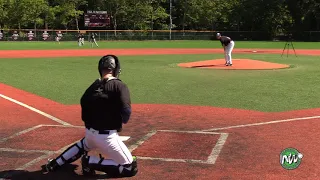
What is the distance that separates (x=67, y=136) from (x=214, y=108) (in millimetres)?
4165

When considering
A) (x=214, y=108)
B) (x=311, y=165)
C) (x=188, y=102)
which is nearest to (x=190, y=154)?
(x=311, y=165)

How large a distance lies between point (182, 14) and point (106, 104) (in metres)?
75.6

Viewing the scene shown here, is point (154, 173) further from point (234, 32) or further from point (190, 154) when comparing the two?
point (234, 32)

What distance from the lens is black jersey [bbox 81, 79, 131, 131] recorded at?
513 cm

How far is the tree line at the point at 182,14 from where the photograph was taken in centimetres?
6575

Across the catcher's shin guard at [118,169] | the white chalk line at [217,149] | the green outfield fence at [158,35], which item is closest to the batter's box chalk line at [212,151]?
the white chalk line at [217,149]

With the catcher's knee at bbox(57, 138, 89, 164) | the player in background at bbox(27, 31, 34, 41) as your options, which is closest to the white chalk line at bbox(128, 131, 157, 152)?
the catcher's knee at bbox(57, 138, 89, 164)

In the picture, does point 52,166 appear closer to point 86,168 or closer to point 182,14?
point 86,168

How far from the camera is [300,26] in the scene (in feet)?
217

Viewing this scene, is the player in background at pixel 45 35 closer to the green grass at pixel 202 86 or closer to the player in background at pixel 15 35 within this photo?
the player in background at pixel 15 35

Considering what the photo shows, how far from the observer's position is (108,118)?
5.22 metres

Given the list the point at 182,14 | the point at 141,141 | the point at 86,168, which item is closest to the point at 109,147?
the point at 86,168

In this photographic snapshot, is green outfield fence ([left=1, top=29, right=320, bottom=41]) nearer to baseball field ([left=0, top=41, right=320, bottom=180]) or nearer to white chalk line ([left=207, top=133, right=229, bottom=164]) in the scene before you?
baseball field ([left=0, top=41, right=320, bottom=180])

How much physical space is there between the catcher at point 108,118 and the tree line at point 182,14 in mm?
64631
